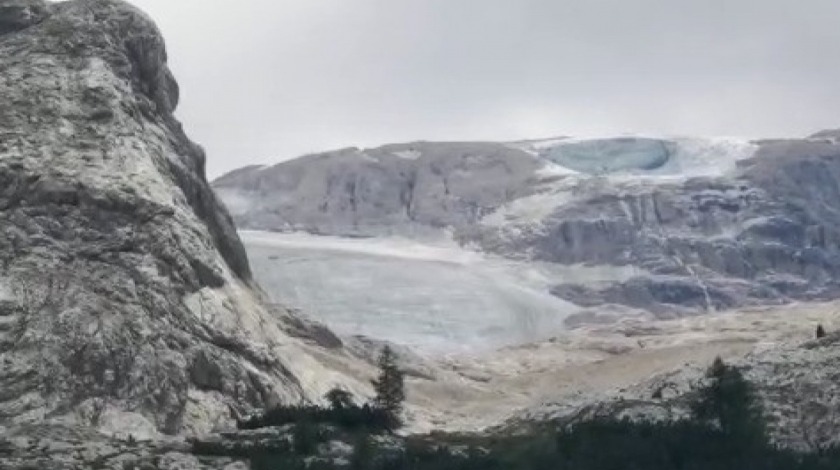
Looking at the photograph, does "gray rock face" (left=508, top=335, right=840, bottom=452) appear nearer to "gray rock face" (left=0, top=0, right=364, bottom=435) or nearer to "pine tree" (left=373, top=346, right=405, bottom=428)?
"pine tree" (left=373, top=346, right=405, bottom=428)

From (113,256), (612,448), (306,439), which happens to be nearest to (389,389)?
(113,256)

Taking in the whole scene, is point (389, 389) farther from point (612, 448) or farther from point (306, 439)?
point (612, 448)

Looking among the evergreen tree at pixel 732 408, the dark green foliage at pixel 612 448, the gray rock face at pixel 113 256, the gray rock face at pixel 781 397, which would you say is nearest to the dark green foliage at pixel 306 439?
the dark green foliage at pixel 612 448

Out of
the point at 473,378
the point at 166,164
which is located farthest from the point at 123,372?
the point at 473,378

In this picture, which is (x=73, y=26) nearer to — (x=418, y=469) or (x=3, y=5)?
(x=3, y=5)

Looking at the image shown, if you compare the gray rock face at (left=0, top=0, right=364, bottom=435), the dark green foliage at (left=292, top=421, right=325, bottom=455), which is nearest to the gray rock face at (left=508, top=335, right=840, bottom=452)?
the dark green foliage at (left=292, top=421, right=325, bottom=455)

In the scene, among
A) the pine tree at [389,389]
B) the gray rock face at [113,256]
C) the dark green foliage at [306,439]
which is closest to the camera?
the dark green foliage at [306,439]

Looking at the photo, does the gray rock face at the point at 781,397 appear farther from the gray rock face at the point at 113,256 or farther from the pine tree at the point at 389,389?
the gray rock face at the point at 113,256

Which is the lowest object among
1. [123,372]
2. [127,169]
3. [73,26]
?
[123,372]
